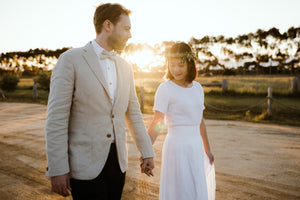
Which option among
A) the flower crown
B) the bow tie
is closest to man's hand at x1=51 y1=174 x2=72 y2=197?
the bow tie

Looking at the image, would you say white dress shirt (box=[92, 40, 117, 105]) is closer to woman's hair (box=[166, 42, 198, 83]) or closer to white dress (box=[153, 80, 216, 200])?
white dress (box=[153, 80, 216, 200])

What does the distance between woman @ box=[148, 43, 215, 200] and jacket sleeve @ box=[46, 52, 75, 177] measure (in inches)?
38.9

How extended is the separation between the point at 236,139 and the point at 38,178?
5.24m

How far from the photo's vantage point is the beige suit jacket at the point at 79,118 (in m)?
1.56

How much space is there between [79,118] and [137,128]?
1.87 ft

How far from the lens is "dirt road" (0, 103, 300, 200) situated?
142 inches

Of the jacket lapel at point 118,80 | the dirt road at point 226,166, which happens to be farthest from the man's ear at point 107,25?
the dirt road at point 226,166

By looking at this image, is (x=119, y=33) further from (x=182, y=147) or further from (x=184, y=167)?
(x=184, y=167)

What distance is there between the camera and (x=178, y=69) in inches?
97.0

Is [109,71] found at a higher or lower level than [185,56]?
lower

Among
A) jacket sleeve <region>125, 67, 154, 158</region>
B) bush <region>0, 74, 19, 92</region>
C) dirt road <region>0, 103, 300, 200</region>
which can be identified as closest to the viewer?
jacket sleeve <region>125, 67, 154, 158</region>

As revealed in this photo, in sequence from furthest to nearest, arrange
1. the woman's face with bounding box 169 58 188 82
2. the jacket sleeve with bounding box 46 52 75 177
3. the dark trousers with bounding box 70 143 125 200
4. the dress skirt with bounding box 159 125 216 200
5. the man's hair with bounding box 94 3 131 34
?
Answer: the woman's face with bounding box 169 58 188 82 < the dress skirt with bounding box 159 125 216 200 < the man's hair with bounding box 94 3 131 34 < the dark trousers with bounding box 70 143 125 200 < the jacket sleeve with bounding box 46 52 75 177

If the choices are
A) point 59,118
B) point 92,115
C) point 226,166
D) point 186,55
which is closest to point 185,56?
point 186,55

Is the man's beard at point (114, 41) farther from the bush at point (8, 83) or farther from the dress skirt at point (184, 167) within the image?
the bush at point (8, 83)
